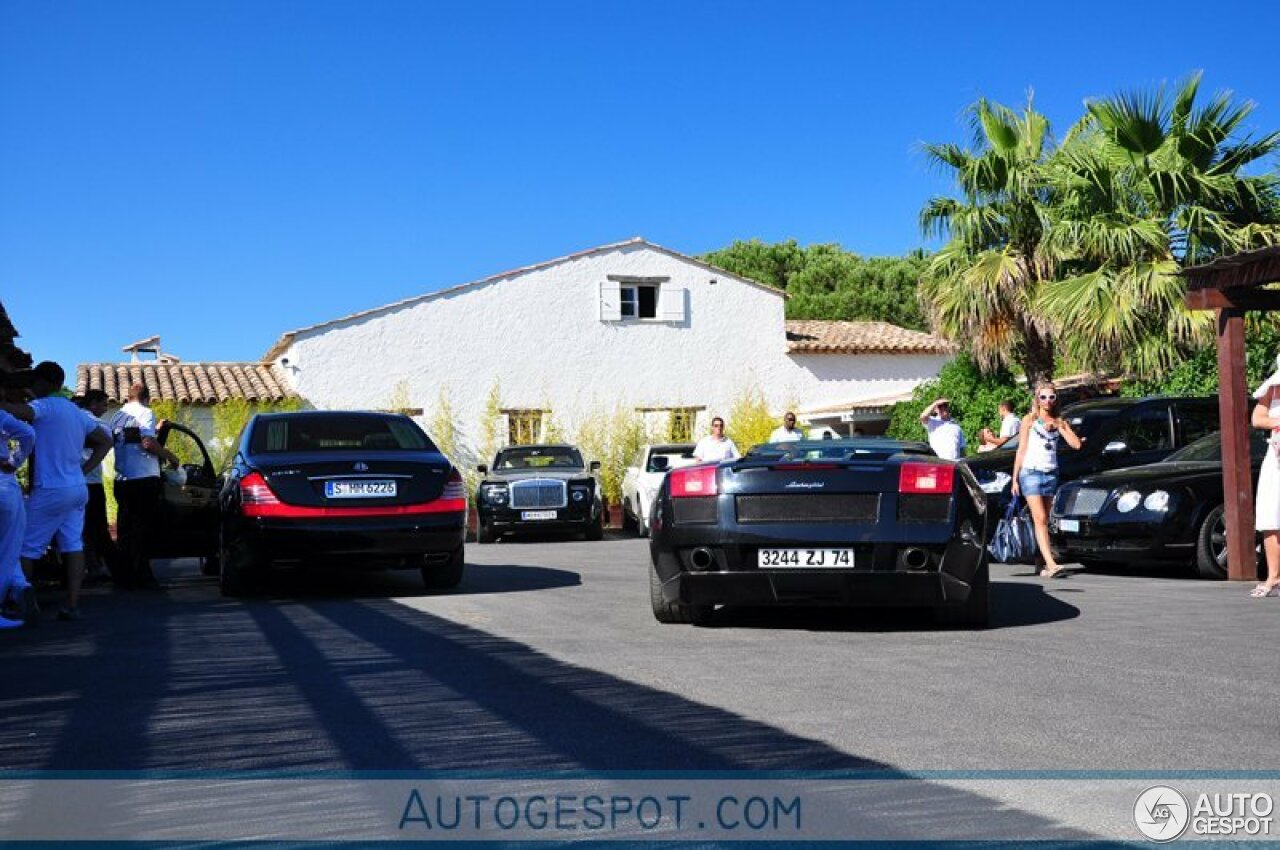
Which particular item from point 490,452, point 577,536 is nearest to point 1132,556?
point 577,536

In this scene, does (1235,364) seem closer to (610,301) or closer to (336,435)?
(336,435)

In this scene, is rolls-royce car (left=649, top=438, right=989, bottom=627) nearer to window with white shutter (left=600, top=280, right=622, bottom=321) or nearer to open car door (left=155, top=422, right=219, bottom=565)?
open car door (left=155, top=422, right=219, bottom=565)

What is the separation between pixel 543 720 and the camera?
18.2 feet

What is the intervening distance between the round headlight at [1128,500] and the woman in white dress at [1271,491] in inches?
90.7

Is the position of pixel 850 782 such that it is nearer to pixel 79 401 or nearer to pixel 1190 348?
pixel 79 401

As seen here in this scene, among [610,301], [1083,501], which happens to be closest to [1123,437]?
[1083,501]

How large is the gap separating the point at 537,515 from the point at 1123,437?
1026 centimetres

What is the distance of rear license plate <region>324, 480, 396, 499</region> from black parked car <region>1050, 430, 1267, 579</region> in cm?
631

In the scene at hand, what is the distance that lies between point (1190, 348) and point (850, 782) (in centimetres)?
1641

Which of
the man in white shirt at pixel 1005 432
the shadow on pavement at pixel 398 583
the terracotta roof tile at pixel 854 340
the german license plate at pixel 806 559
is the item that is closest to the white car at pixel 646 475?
the man in white shirt at pixel 1005 432

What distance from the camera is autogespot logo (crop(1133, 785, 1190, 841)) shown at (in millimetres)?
3900

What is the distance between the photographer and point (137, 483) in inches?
480

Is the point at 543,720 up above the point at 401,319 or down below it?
below

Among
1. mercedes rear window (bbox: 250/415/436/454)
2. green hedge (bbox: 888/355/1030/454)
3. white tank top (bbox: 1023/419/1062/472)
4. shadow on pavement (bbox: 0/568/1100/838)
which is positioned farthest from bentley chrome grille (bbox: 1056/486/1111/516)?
green hedge (bbox: 888/355/1030/454)
